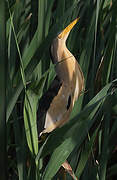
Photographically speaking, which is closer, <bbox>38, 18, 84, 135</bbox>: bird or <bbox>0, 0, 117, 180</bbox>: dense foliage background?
<bbox>0, 0, 117, 180</bbox>: dense foliage background

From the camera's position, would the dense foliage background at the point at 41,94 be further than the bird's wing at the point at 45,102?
No

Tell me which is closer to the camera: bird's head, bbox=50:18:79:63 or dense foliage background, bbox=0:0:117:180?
dense foliage background, bbox=0:0:117:180

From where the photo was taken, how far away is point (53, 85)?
0.84 metres

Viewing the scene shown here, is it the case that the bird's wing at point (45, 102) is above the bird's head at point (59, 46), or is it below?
below

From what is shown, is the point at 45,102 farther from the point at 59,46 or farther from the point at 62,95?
the point at 59,46

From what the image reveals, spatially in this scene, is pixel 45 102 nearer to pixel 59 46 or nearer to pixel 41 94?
pixel 41 94

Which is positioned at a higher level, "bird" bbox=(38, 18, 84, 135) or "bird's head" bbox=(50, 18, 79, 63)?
"bird's head" bbox=(50, 18, 79, 63)

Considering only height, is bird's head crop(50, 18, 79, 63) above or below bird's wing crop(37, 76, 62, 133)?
Result: above

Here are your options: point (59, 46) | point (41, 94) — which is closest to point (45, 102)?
point (41, 94)

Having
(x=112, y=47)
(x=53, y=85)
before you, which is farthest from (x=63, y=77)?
(x=112, y=47)

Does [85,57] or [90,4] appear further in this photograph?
[90,4]

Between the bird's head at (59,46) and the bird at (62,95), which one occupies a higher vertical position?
the bird's head at (59,46)

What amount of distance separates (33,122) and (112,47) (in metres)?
0.31

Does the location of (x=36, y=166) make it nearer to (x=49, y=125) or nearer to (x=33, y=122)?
(x=33, y=122)
